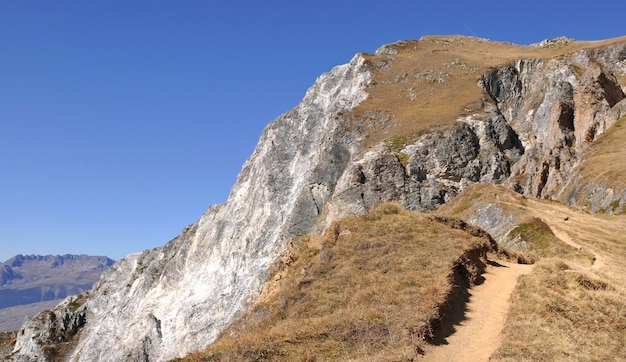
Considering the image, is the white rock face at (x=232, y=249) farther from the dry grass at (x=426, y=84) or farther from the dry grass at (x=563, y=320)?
the dry grass at (x=563, y=320)

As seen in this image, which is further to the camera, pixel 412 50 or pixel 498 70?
pixel 412 50

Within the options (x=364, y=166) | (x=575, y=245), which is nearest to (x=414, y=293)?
(x=575, y=245)

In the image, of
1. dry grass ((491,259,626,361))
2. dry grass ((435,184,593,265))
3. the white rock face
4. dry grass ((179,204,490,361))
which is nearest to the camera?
dry grass ((491,259,626,361))

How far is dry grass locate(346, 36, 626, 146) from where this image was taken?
306 feet

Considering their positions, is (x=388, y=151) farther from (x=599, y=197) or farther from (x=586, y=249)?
(x=586, y=249)

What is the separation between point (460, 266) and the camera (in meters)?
23.5

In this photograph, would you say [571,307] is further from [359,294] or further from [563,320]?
[359,294]

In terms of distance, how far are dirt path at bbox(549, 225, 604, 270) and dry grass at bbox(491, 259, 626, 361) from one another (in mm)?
9063

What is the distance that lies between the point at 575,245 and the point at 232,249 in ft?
223

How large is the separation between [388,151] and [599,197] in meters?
36.7

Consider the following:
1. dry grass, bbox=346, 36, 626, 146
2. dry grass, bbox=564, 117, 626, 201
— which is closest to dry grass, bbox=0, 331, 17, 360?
dry grass, bbox=346, 36, 626, 146

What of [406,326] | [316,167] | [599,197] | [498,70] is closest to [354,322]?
[406,326]

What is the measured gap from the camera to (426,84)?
110m

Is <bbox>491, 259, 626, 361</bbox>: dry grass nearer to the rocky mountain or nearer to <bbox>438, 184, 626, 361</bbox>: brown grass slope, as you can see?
<bbox>438, 184, 626, 361</bbox>: brown grass slope
